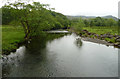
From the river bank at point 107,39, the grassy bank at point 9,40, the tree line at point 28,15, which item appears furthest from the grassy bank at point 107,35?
the grassy bank at point 9,40

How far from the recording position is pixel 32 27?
34031 millimetres

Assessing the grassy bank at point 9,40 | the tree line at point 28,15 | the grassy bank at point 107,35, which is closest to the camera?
the grassy bank at point 9,40

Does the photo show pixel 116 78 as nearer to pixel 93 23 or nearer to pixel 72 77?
pixel 72 77

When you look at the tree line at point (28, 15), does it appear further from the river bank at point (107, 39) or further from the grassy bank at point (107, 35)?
the grassy bank at point (107, 35)

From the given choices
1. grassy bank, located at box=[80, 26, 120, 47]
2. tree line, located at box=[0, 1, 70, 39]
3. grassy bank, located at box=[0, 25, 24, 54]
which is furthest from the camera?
grassy bank, located at box=[80, 26, 120, 47]

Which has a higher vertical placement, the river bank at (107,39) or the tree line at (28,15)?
the tree line at (28,15)

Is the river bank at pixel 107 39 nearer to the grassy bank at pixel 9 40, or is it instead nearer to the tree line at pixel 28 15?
the tree line at pixel 28 15

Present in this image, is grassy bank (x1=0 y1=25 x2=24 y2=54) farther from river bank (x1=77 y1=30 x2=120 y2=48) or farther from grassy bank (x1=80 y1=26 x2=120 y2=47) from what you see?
grassy bank (x1=80 y1=26 x2=120 y2=47)

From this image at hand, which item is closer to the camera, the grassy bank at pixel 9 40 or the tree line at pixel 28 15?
the grassy bank at pixel 9 40

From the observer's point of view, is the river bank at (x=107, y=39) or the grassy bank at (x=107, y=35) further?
the grassy bank at (x=107, y=35)

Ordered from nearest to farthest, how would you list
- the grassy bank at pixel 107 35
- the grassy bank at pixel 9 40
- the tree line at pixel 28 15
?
the grassy bank at pixel 9 40, the tree line at pixel 28 15, the grassy bank at pixel 107 35

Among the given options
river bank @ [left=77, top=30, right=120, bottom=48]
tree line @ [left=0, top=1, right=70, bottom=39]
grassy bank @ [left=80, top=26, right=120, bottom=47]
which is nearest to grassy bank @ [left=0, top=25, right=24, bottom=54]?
tree line @ [left=0, top=1, right=70, bottom=39]

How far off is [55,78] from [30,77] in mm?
3071

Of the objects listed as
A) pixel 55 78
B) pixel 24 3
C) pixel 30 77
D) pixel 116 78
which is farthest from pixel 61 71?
pixel 24 3
